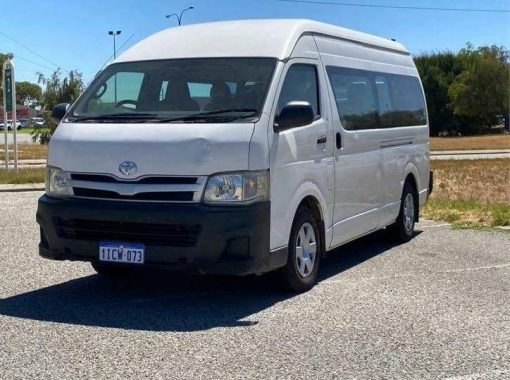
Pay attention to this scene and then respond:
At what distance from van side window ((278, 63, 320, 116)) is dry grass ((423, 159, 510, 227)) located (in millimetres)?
5302

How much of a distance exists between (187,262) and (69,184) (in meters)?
1.28

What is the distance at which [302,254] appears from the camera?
690 centimetres

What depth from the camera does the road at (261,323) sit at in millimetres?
4863

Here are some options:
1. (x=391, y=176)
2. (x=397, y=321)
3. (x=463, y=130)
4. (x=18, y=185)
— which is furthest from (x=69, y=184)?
(x=463, y=130)

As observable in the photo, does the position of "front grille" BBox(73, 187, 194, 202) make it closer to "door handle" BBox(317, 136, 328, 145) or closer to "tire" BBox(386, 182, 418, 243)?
"door handle" BBox(317, 136, 328, 145)

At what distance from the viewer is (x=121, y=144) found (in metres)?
6.20

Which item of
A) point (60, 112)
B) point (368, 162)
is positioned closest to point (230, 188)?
point (60, 112)

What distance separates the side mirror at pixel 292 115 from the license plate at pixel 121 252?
151cm

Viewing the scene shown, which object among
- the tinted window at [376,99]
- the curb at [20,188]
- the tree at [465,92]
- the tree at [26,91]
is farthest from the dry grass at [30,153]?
the tree at [26,91]

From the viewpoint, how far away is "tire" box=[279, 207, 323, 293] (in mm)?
6668

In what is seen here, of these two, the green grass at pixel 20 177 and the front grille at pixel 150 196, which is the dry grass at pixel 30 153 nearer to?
the green grass at pixel 20 177

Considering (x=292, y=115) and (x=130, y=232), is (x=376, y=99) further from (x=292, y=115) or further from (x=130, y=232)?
(x=130, y=232)

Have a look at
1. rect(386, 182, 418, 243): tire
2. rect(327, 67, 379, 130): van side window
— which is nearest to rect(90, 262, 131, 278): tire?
rect(327, 67, 379, 130): van side window

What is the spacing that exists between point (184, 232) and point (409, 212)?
496 centimetres
